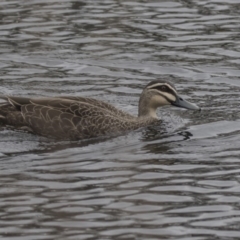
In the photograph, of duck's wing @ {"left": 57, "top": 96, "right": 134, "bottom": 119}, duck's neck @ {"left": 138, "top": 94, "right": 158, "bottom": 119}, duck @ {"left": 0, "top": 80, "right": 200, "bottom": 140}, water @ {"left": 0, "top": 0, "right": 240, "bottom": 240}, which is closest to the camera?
water @ {"left": 0, "top": 0, "right": 240, "bottom": 240}

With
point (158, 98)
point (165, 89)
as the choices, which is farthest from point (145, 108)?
point (165, 89)

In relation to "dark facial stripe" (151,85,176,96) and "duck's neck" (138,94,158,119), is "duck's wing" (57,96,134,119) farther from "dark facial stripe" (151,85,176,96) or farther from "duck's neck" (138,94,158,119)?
"dark facial stripe" (151,85,176,96)

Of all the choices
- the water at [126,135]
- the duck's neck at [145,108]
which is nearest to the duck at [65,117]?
the water at [126,135]

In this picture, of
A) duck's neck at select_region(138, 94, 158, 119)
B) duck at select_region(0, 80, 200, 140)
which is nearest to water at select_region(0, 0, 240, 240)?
duck at select_region(0, 80, 200, 140)

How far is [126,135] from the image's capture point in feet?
54.2

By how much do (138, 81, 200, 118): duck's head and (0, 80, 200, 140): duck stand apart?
248 millimetres

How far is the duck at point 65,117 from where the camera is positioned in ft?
53.6

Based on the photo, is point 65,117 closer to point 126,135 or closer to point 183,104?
point 126,135

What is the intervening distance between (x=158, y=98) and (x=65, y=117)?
5.37 ft

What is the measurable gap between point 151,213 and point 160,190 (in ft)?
3.00

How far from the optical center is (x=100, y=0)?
2444cm

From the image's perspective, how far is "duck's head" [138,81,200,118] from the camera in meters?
17.1

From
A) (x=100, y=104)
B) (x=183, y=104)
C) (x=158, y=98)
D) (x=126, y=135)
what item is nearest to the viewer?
(x=126, y=135)

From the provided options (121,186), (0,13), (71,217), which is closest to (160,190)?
(121,186)
